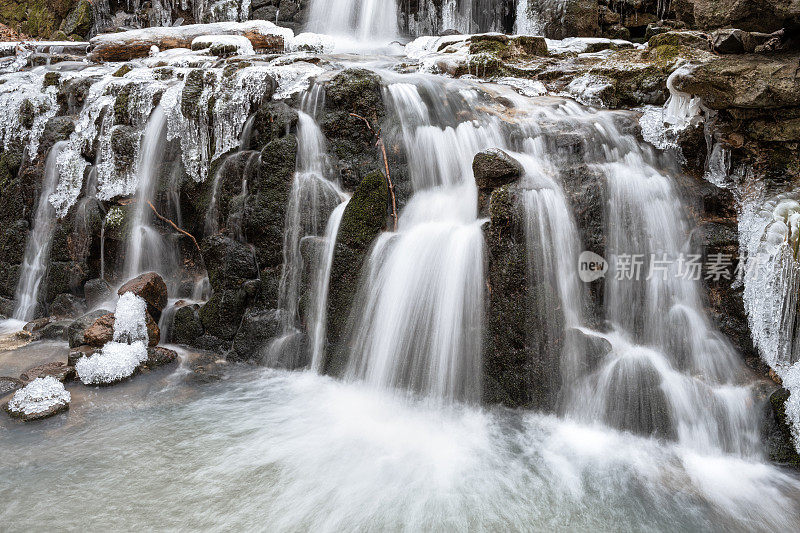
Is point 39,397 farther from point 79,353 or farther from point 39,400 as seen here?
point 79,353

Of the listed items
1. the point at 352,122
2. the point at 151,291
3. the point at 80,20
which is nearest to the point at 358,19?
the point at 352,122

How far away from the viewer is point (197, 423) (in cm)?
432

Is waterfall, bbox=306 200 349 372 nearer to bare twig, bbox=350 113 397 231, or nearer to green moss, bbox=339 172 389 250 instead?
green moss, bbox=339 172 389 250

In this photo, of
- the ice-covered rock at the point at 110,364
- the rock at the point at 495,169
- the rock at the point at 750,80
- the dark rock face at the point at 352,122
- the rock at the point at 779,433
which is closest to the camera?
the rock at the point at 779,433

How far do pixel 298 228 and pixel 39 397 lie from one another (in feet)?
10.5

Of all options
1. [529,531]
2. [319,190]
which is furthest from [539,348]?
[319,190]

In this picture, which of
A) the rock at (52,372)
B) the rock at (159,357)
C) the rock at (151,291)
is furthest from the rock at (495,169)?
the rock at (52,372)

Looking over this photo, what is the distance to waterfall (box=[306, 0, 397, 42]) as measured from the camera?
14.4 meters

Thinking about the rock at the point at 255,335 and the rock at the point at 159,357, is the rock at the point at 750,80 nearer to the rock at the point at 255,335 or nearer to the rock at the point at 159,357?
the rock at the point at 255,335

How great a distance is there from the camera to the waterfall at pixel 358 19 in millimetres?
14367

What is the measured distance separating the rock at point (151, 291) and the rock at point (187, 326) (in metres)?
0.31

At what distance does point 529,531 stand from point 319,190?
14.6ft

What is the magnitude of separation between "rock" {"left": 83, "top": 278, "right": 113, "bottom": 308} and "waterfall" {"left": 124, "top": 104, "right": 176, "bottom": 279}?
350 mm

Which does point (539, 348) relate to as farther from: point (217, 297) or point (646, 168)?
point (217, 297)
